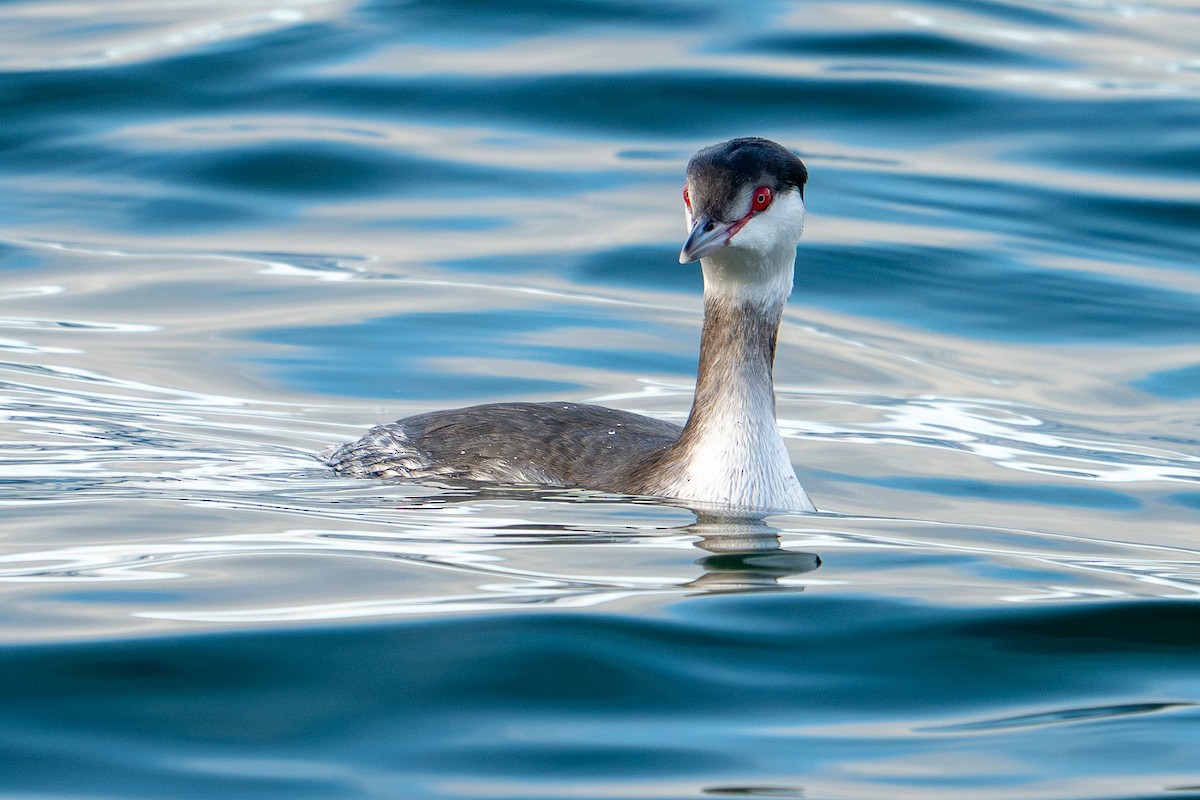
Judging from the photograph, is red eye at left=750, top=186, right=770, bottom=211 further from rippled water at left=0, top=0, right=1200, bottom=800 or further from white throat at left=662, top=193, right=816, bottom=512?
rippled water at left=0, top=0, right=1200, bottom=800

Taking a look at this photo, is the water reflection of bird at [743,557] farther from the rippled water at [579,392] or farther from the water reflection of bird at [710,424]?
the water reflection of bird at [710,424]

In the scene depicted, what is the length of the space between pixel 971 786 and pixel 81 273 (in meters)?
9.26

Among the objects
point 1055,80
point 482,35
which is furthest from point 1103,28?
point 482,35

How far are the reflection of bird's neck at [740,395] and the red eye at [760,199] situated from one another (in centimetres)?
25

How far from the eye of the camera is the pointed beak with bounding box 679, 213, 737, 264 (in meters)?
6.95

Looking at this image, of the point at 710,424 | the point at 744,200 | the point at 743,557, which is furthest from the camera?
the point at 710,424

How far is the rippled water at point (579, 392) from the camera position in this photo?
16.0ft

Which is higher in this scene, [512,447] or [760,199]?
[760,199]

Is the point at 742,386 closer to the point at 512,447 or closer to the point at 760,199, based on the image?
the point at 760,199

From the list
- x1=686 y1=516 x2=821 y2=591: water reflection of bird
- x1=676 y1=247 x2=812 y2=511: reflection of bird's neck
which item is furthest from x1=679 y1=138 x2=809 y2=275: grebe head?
x1=686 y1=516 x2=821 y2=591: water reflection of bird

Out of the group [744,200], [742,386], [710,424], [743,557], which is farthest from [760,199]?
[743,557]

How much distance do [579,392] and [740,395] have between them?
3.07 metres

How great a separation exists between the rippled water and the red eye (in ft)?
3.96

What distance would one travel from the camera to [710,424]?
7.55 metres
